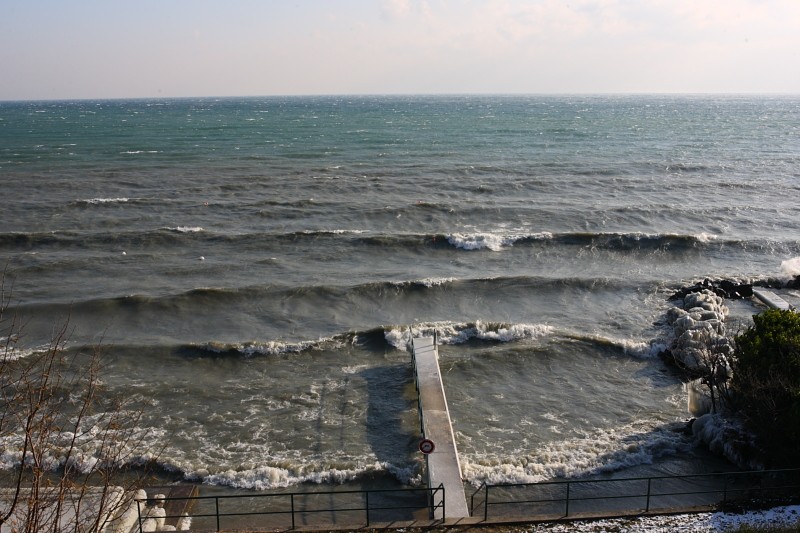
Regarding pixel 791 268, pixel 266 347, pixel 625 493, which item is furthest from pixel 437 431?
pixel 791 268

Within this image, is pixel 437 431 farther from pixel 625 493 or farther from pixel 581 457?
pixel 625 493

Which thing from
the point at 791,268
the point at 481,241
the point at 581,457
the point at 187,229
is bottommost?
the point at 581,457

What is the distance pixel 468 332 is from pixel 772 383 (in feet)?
42.0

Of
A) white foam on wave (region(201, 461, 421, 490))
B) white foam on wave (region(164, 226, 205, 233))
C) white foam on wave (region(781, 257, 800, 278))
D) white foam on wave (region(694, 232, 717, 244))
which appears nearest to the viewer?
white foam on wave (region(201, 461, 421, 490))

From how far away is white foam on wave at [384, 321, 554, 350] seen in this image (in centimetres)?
2652

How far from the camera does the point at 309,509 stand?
53.1ft

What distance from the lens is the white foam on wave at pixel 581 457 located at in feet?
57.7

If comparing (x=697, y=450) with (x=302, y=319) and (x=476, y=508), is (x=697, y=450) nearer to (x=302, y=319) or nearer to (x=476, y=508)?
(x=476, y=508)

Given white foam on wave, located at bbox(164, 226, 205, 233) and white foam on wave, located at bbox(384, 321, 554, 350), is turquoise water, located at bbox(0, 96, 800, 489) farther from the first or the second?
white foam on wave, located at bbox(164, 226, 205, 233)

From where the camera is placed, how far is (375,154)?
75250 mm

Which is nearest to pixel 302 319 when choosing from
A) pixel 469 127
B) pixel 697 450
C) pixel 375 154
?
pixel 697 450

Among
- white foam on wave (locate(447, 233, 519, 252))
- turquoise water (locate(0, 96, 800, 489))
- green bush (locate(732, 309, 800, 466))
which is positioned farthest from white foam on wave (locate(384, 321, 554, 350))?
white foam on wave (locate(447, 233, 519, 252))

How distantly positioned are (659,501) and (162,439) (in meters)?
14.0

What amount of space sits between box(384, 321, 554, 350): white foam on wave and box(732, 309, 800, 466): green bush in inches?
387
